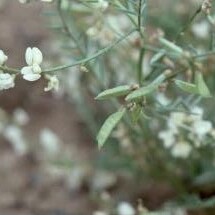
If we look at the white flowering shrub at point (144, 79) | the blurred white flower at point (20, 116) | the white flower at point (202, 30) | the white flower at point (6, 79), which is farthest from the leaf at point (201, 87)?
the blurred white flower at point (20, 116)

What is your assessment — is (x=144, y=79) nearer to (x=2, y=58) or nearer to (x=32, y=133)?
(x=2, y=58)

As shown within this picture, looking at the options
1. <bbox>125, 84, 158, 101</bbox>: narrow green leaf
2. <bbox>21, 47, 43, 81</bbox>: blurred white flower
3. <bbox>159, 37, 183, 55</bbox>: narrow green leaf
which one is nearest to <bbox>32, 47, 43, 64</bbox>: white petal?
<bbox>21, 47, 43, 81</bbox>: blurred white flower

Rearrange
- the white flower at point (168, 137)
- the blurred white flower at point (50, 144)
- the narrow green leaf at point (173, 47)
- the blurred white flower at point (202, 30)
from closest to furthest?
1. the narrow green leaf at point (173, 47)
2. the white flower at point (168, 137)
3. the blurred white flower at point (202, 30)
4. the blurred white flower at point (50, 144)

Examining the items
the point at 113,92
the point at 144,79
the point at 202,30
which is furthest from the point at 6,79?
the point at 202,30

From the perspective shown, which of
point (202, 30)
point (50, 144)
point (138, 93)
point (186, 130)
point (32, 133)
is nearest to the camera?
point (138, 93)

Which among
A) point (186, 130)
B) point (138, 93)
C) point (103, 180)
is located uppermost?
point (103, 180)

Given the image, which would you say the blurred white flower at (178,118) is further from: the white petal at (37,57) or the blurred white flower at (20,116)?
the blurred white flower at (20,116)

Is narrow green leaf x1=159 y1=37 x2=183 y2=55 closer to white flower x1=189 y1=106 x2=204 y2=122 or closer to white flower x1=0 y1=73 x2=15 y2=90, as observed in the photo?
white flower x1=189 y1=106 x2=204 y2=122
